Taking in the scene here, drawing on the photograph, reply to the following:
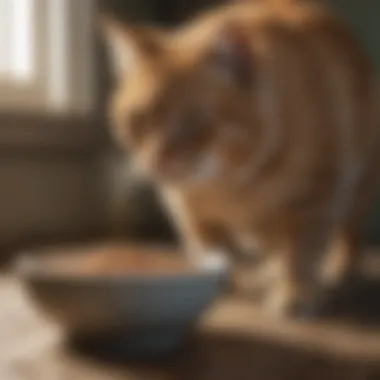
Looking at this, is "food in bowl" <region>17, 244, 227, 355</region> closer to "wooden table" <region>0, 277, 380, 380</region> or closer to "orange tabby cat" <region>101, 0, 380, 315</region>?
"wooden table" <region>0, 277, 380, 380</region>

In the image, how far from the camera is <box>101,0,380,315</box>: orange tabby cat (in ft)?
3.16

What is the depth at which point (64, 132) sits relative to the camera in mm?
1646

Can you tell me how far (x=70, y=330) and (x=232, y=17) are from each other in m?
0.45

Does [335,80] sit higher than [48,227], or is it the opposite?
[48,227]

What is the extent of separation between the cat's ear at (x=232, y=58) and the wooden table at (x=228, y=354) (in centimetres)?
25

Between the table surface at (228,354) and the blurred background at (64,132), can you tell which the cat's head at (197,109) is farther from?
the blurred background at (64,132)

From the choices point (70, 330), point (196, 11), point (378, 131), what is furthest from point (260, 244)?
point (196, 11)

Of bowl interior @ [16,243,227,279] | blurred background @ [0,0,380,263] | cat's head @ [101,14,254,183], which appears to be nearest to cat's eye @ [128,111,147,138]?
cat's head @ [101,14,254,183]

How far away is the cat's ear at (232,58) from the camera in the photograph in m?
0.96

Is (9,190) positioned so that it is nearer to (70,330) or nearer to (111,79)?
(111,79)

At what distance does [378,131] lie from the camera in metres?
1.14

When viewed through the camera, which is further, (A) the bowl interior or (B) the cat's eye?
(B) the cat's eye

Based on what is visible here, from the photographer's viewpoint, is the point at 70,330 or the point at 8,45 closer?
the point at 70,330

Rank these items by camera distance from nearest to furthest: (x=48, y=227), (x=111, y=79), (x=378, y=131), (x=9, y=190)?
1. (x=378, y=131)
2. (x=9, y=190)
3. (x=48, y=227)
4. (x=111, y=79)
